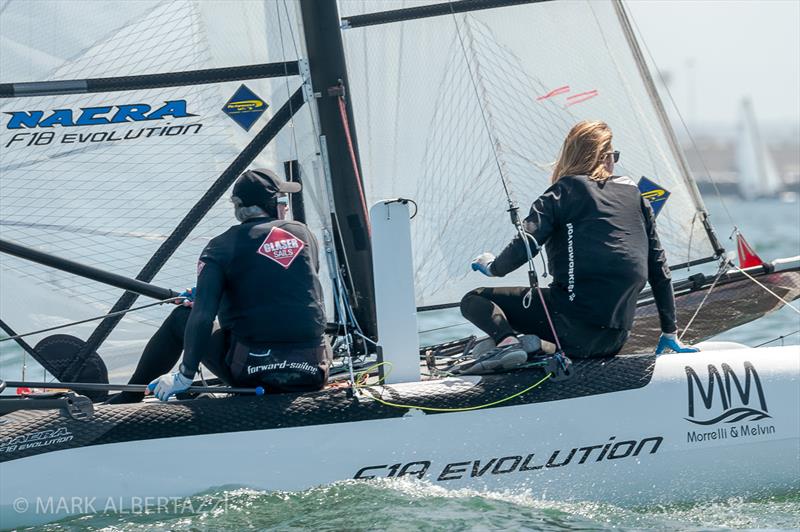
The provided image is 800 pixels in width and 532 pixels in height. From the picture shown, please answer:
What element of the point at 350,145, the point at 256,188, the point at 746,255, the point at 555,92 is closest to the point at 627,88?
the point at 555,92

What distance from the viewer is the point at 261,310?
3.84 meters

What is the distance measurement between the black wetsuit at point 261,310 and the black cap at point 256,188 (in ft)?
0.24

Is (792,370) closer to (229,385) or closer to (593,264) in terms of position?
(593,264)

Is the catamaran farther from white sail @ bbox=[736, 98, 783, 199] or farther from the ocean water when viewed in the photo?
white sail @ bbox=[736, 98, 783, 199]

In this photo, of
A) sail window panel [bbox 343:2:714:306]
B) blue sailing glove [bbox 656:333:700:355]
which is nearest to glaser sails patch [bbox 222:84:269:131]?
sail window panel [bbox 343:2:714:306]

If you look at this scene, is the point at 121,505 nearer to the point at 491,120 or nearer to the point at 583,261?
the point at 583,261

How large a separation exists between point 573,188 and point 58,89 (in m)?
2.13

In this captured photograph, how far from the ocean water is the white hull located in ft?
0.15

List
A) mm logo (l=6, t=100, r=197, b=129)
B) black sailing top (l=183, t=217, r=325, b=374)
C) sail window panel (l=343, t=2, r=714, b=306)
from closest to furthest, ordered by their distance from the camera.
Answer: black sailing top (l=183, t=217, r=325, b=374), mm logo (l=6, t=100, r=197, b=129), sail window panel (l=343, t=2, r=714, b=306)

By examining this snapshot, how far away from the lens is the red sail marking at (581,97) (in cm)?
533

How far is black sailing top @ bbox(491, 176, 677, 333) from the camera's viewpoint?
3.89 m

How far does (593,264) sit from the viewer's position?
3898 mm

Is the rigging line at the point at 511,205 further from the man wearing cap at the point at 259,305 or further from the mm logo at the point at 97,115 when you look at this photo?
the mm logo at the point at 97,115

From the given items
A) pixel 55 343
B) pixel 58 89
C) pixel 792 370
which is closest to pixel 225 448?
pixel 55 343
